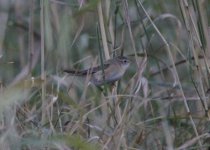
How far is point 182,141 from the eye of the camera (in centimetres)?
291

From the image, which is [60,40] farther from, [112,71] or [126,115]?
[112,71]

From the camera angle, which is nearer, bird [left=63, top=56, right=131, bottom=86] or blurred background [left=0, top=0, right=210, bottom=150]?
blurred background [left=0, top=0, right=210, bottom=150]

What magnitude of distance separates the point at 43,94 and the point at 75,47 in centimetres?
102

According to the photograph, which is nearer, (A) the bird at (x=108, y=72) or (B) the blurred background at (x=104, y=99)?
(B) the blurred background at (x=104, y=99)

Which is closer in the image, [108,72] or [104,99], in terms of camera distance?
[104,99]

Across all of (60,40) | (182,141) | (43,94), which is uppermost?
(60,40)

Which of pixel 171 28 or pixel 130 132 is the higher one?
pixel 171 28

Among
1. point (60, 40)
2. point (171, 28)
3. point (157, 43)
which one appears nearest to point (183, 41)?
point (171, 28)

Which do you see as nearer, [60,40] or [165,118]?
[60,40]

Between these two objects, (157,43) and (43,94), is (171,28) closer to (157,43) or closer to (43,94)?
(157,43)

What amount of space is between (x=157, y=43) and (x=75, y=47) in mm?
849

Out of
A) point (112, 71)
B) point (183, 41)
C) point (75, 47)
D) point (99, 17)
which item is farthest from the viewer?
point (183, 41)

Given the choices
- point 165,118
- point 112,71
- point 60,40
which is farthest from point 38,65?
point 60,40

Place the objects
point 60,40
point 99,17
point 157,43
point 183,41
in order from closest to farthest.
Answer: point 60,40
point 99,17
point 183,41
point 157,43
